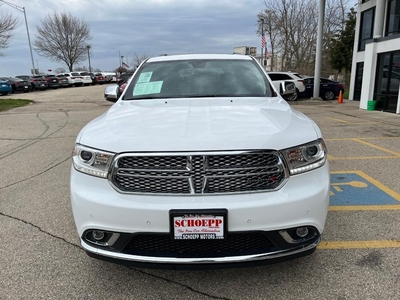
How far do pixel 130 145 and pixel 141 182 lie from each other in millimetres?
258

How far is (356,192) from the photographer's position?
4383 millimetres

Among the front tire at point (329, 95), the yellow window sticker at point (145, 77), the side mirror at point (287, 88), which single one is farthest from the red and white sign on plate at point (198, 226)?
the front tire at point (329, 95)

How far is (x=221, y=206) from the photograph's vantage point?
6.86ft

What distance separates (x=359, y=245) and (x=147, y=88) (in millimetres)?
2662

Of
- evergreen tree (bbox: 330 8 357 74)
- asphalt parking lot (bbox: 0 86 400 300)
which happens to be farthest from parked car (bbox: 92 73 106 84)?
asphalt parking lot (bbox: 0 86 400 300)

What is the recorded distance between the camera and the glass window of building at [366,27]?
61.0ft

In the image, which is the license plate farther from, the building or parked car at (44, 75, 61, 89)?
parked car at (44, 75, 61, 89)

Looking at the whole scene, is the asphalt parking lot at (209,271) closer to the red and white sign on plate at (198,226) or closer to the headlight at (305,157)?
the red and white sign on plate at (198,226)

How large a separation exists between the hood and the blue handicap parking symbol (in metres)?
1.83

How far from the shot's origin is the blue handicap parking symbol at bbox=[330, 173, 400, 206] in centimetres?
404

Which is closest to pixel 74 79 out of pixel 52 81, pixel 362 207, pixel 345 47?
pixel 52 81

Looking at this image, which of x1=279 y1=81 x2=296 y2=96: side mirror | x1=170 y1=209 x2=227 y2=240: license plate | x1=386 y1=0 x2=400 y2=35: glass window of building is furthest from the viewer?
x1=386 y1=0 x2=400 y2=35: glass window of building

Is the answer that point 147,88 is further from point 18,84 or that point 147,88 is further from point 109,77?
point 109,77

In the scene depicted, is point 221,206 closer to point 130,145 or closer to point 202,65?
point 130,145
